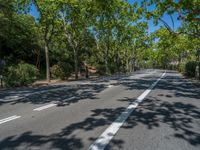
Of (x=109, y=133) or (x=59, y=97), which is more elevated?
(x=109, y=133)

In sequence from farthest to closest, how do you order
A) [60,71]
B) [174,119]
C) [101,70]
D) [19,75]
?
[101,70]
[60,71]
[19,75]
[174,119]

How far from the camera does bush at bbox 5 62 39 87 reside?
64.8ft

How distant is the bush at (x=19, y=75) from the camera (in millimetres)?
19759

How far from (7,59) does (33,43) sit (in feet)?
15.1

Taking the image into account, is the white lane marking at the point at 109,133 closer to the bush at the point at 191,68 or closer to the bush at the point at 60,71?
the bush at the point at 60,71

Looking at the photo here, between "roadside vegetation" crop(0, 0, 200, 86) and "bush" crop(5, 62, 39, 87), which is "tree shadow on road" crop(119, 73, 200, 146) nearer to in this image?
"roadside vegetation" crop(0, 0, 200, 86)

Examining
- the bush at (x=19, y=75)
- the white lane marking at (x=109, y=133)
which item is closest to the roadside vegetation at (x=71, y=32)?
the bush at (x=19, y=75)

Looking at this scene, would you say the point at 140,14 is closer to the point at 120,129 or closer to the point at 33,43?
the point at 120,129

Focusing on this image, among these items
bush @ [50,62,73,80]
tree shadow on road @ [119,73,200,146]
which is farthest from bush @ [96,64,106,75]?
tree shadow on road @ [119,73,200,146]

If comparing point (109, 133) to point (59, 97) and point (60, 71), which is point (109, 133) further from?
point (60, 71)

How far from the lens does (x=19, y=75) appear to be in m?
20.2

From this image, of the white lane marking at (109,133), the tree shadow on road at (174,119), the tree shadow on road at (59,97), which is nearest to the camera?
the white lane marking at (109,133)

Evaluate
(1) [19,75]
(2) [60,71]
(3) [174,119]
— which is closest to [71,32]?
(2) [60,71]

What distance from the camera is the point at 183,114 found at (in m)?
8.30
